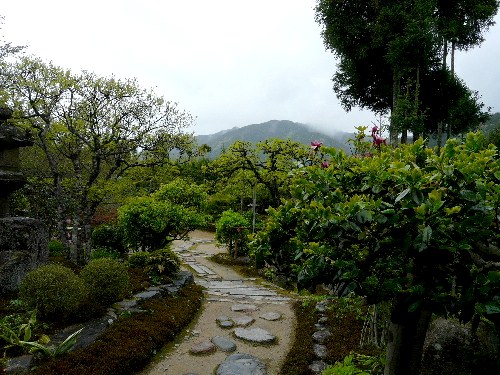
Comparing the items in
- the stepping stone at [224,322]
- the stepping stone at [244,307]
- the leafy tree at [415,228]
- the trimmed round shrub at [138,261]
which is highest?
the leafy tree at [415,228]

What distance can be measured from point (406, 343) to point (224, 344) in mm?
4131

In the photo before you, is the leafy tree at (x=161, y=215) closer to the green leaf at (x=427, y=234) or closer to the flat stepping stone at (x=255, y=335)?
the flat stepping stone at (x=255, y=335)

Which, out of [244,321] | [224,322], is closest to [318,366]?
[244,321]

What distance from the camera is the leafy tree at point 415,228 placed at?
70.8 inches

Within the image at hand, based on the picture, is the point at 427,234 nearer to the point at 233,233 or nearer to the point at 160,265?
the point at 160,265

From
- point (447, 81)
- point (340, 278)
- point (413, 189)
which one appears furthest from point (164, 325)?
point (447, 81)

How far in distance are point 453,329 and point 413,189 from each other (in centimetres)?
396

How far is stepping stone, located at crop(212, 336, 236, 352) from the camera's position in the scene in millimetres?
6438

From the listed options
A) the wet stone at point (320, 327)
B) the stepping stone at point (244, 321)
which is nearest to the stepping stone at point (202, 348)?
the stepping stone at point (244, 321)

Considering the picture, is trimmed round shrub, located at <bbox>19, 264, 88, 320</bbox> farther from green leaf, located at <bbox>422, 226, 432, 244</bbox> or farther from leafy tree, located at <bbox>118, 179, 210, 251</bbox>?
green leaf, located at <bbox>422, 226, 432, 244</bbox>

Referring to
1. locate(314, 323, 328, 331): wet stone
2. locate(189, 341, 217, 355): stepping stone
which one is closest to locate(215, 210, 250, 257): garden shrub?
locate(314, 323, 328, 331): wet stone

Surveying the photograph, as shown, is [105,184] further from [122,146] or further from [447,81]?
[447,81]

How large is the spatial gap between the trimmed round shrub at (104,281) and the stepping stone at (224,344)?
7.39ft

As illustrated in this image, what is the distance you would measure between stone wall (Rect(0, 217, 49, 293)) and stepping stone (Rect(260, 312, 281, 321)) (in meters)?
5.63
